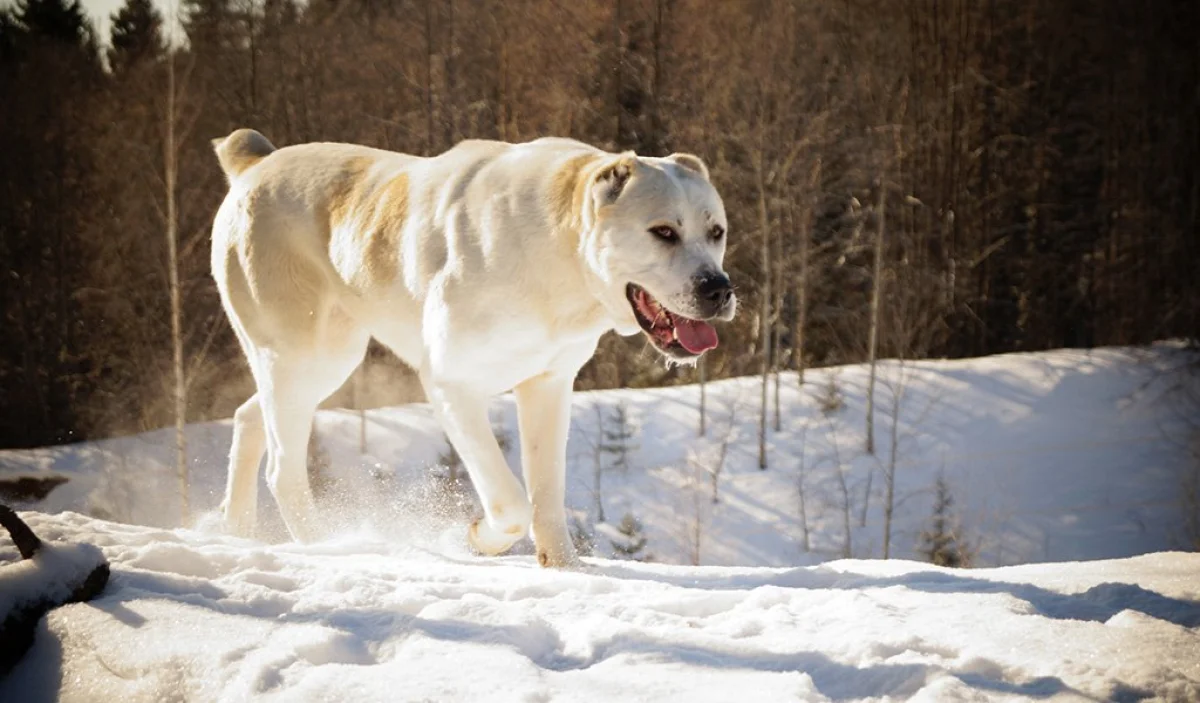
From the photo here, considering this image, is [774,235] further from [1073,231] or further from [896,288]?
[1073,231]

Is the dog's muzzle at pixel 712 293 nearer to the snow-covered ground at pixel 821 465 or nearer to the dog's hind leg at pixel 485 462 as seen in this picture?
the dog's hind leg at pixel 485 462

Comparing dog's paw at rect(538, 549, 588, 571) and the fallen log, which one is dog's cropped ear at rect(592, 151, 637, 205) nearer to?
dog's paw at rect(538, 549, 588, 571)

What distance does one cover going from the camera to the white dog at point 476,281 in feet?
12.4

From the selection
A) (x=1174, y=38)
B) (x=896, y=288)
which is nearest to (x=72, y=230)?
(x=896, y=288)

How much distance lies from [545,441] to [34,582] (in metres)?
2.18

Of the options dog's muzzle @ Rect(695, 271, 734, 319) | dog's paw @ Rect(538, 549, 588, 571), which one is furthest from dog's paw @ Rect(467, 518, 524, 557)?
dog's muzzle @ Rect(695, 271, 734, 319)

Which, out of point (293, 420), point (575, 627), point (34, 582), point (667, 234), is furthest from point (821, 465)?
point (34, 582)

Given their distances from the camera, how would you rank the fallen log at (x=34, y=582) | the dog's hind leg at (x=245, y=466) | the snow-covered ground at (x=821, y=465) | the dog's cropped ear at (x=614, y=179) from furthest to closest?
1. the snow-covered ground at (x=821, y=465)
2. the dog's hind leg at (x=245, y=466)
3. the dog's cropped ear at (x=614, y=179)
4. the fallen log at (x=34, y=582)

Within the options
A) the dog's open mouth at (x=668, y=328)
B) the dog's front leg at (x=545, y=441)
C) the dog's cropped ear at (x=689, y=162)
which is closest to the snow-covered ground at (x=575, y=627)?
the dog's front leg at (x=545, y=441)

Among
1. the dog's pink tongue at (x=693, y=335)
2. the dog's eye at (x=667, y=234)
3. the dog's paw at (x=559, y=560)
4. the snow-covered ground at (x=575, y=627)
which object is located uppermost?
the dog's eye at (x=667, y=234)

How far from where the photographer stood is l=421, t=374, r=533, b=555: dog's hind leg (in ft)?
12.9

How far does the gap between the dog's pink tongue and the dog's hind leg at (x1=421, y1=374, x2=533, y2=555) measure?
0.89 metres

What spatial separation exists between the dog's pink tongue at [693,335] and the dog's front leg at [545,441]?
77 cm

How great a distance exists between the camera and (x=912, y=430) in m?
14.7
